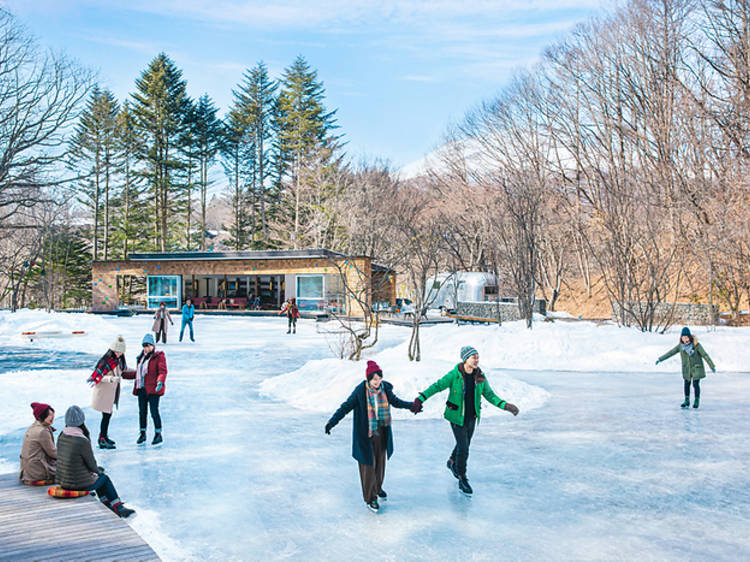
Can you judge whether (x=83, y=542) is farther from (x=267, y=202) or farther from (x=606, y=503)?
(x=267, y=202)

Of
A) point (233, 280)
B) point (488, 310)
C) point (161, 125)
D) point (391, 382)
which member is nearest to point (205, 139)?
point (161, 125)

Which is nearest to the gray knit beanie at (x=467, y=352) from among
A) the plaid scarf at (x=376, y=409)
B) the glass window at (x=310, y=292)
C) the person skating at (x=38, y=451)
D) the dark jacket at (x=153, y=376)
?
the plaid scarf at (x=376, y=409)

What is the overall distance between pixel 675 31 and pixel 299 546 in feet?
100

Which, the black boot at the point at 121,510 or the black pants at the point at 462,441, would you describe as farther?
the black pants at the point at 462,441

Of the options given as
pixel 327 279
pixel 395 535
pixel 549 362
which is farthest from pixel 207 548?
pixel 327 279

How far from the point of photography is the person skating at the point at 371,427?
5027 mm

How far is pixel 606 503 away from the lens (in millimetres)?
5316

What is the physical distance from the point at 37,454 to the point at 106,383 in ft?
7.07

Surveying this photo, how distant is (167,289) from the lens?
1427 inches

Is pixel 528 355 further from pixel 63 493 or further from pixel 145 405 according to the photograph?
pixel 63 493

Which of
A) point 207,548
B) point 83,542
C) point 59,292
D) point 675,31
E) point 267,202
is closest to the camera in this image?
point 83,542

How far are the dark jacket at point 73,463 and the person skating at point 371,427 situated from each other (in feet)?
6.74

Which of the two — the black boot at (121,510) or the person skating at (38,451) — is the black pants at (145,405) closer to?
the person skating at (38,451)

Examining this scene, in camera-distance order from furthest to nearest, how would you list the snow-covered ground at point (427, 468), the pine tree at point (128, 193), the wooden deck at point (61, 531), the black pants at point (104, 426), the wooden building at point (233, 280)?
the pine tree at point (128, 193) < the wooden building at point (233, 280) < the black pants at point (104, 426) < the snow-covered ground at point (427, 468) < the wooden deck at point (61, 531)
